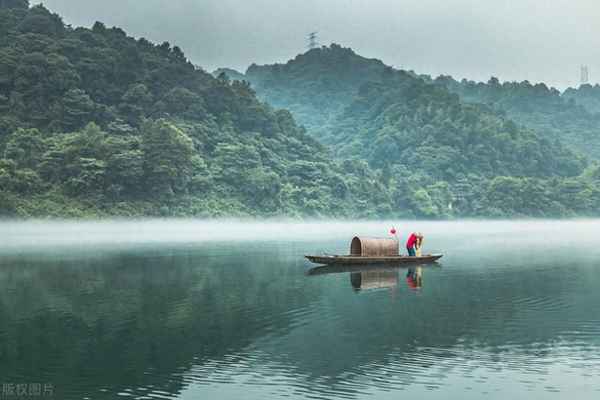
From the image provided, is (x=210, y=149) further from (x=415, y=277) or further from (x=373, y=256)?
(x=415, y=277)

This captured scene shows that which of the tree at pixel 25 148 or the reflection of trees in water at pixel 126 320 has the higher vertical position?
the tree at pixel 25 148

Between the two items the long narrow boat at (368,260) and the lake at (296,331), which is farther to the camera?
the long narrow boat at (368,260)

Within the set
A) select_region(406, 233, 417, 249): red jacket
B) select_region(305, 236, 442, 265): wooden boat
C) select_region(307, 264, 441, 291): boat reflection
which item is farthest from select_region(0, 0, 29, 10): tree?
select_region(307, 264, 441, 291): boat reflection

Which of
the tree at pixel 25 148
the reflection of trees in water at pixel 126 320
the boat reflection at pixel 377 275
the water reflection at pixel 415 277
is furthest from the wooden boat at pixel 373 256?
the tree at pixel 25 148

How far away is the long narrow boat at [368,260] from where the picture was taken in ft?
140

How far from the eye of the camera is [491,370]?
1764 cm

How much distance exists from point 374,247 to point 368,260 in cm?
134

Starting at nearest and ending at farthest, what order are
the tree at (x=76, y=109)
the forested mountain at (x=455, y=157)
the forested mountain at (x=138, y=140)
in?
the forested mountain at (x=138, y=140) → the tree at (x=76, y=109) → the forested mountain at (x=455, y=157)

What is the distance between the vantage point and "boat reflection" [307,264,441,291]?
115 ft

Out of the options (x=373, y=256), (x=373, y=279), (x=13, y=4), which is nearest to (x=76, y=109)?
(x=13, y=4)

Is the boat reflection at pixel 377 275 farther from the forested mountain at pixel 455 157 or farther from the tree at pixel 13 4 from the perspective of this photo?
the tree at pixel 13 4

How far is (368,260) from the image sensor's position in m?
43.7

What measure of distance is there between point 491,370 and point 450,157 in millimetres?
139032

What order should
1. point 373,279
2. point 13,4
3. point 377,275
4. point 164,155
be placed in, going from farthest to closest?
point 13,4, point 164,155, point 377,275, point 373,279
